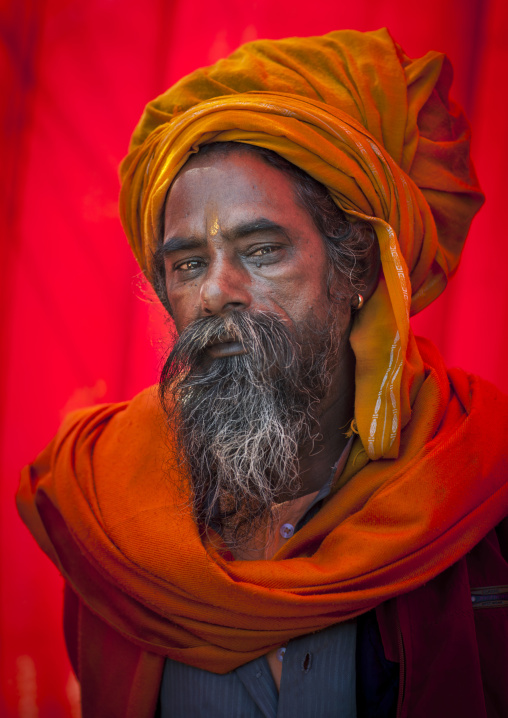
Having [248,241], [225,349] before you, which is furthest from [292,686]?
[248,241]

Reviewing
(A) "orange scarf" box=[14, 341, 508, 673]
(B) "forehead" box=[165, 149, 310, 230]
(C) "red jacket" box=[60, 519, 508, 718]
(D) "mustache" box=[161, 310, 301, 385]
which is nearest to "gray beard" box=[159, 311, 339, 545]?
(D) "mustache" box=[161, 310, 301, 385]

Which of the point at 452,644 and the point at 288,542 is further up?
the point at 288,542

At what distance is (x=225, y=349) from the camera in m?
1.31

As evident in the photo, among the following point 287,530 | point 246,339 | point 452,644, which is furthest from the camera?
point 287,530

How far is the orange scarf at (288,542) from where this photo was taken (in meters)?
1.18

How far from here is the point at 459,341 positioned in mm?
2119

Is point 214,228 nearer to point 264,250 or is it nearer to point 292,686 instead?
point 264,250

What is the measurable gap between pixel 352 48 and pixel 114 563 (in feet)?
4.65

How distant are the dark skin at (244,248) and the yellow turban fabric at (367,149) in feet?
0.20

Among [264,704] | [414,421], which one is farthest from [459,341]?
[264,704]

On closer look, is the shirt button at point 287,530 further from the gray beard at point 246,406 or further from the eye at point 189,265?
the eye at point 189,265

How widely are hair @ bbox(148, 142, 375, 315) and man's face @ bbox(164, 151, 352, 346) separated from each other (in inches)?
0.7

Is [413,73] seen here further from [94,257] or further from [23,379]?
[23,379]

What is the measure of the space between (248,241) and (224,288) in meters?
0.14
